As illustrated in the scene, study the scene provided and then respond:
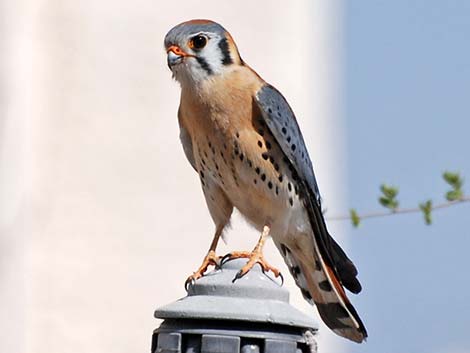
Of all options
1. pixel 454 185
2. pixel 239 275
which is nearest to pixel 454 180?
pixel 454 185

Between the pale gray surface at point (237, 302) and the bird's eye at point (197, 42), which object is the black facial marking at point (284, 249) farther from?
the pale gray surface at point (237, 302)

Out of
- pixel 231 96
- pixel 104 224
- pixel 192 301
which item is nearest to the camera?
pixel 192 301

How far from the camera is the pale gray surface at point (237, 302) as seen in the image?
3523 mm

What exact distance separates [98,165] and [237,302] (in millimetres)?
3885

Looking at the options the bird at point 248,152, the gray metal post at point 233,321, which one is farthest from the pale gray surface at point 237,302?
the bird at point 248,152

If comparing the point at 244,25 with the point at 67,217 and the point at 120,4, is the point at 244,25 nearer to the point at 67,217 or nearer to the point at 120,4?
the point at 120,4

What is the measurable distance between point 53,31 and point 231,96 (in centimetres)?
281

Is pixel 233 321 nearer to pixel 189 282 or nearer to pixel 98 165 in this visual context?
pixel 189 282

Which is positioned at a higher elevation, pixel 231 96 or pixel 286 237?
pixel 231 96

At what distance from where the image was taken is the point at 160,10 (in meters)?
7.38

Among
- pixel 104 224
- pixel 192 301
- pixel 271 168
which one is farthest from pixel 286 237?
pixel 104 224

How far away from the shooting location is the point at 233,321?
352 centimetres

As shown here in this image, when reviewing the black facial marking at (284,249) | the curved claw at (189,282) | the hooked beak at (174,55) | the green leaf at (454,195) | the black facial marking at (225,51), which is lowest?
the curved claw at (189,282)

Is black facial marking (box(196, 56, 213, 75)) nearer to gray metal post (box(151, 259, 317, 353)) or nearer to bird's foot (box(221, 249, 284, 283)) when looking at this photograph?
bird's foot (box(221, 249, 284, 283))
